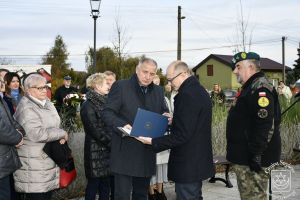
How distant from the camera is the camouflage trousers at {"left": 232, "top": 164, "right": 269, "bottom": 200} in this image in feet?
13.9

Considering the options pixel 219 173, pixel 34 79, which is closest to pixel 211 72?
pixel 219 173

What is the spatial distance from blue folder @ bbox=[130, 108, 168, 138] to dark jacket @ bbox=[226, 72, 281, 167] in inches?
26.9

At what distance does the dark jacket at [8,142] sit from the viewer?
14.0ft

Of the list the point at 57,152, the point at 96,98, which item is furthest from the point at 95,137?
the point at 57,152

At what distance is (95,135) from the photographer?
5285mm

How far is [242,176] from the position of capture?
4.32 meters

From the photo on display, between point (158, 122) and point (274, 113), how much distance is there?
1.11 meters

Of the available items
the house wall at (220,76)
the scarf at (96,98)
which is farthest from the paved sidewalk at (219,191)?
the house wall at (220,76)

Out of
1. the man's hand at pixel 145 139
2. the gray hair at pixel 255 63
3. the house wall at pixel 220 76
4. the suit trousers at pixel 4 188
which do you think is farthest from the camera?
the house wall at pixel 220 76

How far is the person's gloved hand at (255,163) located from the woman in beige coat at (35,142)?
1962mm

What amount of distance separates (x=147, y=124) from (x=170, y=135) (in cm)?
27

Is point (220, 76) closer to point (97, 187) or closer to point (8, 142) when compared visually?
point (97, 187)

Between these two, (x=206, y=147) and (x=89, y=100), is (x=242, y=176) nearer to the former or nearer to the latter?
(x=206, y=147)

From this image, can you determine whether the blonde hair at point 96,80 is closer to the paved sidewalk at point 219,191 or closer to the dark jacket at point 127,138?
the dark jacket at point 127,138
